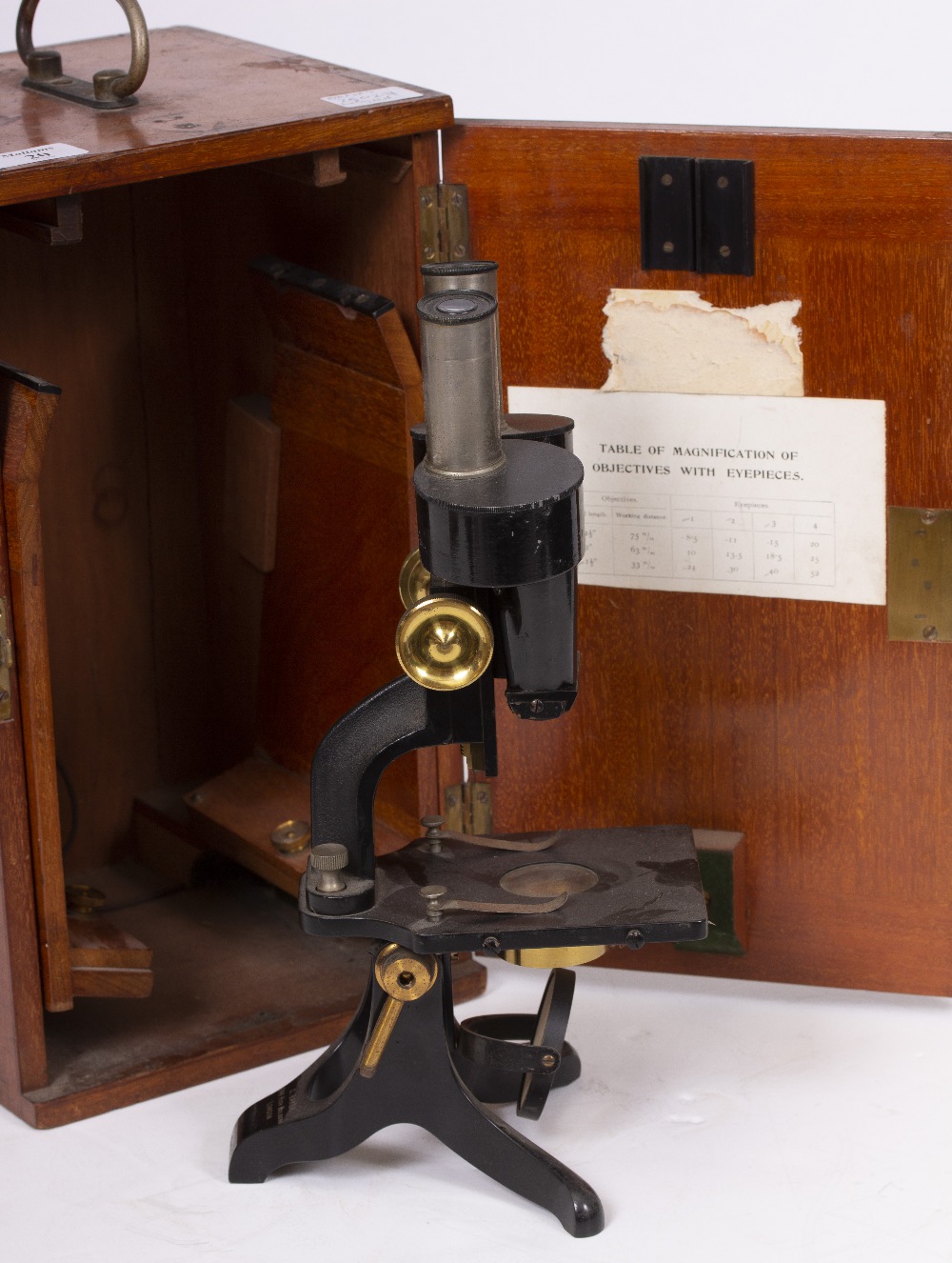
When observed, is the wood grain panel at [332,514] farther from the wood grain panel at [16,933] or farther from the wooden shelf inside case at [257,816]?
the wood grain panel at [16,933]

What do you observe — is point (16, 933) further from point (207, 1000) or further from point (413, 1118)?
point (413, 1118)

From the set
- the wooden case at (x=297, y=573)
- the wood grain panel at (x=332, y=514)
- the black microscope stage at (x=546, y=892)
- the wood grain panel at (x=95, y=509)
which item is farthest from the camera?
the wood grain panel at (x=95, y=509)

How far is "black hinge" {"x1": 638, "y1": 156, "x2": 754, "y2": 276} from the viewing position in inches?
90.5

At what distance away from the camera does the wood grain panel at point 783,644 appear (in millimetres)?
2289

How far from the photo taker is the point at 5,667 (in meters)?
2.23

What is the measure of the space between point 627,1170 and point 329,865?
0.45 meters

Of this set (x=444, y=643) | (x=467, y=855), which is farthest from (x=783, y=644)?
(x=444, y=643)

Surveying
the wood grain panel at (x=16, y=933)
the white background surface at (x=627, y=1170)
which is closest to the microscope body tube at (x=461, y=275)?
the wood grain panel at (x=16, y=933)

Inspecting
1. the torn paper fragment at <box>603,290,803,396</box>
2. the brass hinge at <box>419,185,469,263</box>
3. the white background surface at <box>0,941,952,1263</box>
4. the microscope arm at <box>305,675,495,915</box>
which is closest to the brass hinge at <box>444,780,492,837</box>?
the white background surface at <box>0,941,952,1263</box>

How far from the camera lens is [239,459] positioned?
9.32 ft

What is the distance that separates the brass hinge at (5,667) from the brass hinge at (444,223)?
0.61 m

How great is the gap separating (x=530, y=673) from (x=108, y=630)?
1.04 metres

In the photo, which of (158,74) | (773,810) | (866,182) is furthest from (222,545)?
(866,182)

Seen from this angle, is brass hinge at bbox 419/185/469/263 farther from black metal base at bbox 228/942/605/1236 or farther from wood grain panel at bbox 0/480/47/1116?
black metal base at bbox 228/942/605/1236
